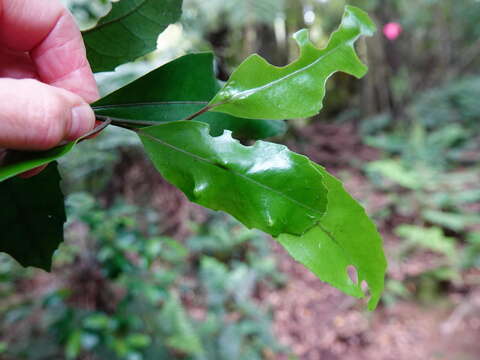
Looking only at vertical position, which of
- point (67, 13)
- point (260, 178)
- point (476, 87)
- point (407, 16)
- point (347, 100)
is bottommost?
point (347, 100)

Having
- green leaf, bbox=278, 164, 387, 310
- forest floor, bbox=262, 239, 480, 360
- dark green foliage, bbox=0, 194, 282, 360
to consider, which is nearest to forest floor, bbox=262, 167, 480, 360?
forest floor, bbox=262, 239, 480, 360

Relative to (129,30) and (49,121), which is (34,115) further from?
(129,30)

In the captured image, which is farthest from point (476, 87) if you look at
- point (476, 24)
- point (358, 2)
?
point (358, 2)

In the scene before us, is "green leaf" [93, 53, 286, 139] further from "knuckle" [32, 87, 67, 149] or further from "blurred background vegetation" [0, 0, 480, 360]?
"blurred background vegetation" [0, 0, 480, 360]

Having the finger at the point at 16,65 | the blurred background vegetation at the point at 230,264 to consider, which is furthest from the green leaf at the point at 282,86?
the blurred background vegetation at the point at 230,264

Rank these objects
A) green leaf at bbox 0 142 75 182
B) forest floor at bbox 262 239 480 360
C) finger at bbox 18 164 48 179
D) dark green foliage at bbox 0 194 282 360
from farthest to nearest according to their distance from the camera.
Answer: forest floor at bbox 262 239 480 360, dark green foliage at bbox 0 194 282 360, finger at bbox 18 164 48 179, green leaf at bbox 0 142 75 182

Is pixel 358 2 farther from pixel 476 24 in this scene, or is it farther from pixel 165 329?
pixel 165 329

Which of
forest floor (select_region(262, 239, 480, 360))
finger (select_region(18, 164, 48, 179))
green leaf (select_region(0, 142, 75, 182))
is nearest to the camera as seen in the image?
green leaf (select_region(0, 142, 75, 182))

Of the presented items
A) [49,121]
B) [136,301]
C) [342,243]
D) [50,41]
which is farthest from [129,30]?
[136,301]
